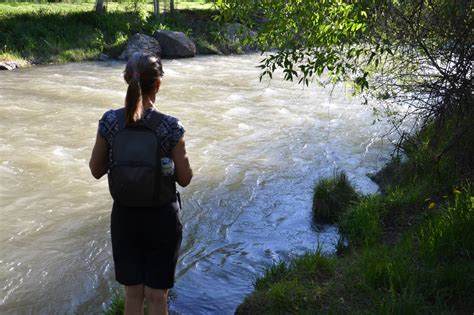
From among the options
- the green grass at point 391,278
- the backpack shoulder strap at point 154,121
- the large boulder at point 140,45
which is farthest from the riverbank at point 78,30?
the backpack shoulder strap at point 154,121

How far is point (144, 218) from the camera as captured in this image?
3428 mm

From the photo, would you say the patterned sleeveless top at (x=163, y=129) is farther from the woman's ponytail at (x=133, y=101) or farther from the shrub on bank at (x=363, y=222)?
the shrub on bank at (x=363, y=222)

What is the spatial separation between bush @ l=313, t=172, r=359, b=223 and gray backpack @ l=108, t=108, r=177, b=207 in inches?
170

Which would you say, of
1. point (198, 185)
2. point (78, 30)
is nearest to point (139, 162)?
point (198, 185)

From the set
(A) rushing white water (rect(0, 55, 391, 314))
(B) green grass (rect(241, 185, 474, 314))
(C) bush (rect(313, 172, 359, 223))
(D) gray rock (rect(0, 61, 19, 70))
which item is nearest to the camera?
(B) green grass (rect(241, 185, 474, 314))

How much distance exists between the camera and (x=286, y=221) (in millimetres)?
7504

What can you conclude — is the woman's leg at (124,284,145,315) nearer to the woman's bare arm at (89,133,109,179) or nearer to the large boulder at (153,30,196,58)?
the woman's bare arm at (89,133,109,179)

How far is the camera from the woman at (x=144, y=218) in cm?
328

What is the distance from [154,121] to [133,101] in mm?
169

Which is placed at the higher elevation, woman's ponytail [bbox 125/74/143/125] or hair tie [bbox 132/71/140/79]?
hair tie [bbox 132/71/140/79]

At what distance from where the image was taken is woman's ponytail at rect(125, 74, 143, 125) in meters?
3.21

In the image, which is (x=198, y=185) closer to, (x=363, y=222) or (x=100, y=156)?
(x=363, y=222)

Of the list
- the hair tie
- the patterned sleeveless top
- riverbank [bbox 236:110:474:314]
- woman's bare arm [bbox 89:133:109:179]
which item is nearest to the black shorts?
woman's bare arm [bbox 89:133:109:179]

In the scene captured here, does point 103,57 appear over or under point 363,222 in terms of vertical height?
under
